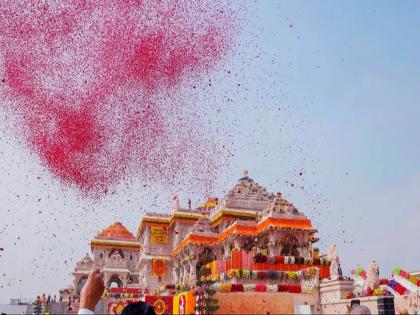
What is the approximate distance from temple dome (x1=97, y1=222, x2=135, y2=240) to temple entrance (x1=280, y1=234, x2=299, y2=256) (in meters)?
31.2

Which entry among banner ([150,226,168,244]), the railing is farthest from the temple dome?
the railing

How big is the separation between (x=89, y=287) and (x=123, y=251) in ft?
185

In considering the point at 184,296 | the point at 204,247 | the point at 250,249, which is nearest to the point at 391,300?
the point at 184,296

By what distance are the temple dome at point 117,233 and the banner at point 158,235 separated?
11300mm

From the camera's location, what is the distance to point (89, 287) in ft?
15.6

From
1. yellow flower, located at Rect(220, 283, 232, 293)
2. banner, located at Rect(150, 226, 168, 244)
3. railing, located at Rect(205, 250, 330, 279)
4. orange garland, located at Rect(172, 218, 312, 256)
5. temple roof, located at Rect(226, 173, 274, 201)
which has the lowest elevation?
yellow flower, located at Rect(220, 283, 232, 293)

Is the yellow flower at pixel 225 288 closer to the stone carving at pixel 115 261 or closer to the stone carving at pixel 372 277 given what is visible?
the stone carving at pixel 372 277

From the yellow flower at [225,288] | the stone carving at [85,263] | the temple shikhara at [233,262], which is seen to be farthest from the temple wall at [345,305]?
the stone carving at [85,263]

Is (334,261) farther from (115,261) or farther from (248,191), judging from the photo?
(115,261)

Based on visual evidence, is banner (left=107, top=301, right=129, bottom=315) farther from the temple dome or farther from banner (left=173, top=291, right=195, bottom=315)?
the temple dome

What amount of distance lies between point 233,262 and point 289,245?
8.31 m

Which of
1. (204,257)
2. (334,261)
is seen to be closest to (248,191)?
(204,257)

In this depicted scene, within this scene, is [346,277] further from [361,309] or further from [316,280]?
[361,309]

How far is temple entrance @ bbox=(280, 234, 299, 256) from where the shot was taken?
A: 33812 mm
